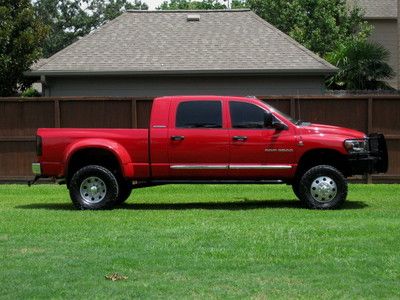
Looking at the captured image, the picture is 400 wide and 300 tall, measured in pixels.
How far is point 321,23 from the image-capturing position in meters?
47.2

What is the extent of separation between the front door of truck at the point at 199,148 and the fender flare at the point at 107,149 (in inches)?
28.4

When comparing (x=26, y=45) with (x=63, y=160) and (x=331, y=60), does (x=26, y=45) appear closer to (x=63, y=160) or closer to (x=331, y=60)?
(x=331, y=60)

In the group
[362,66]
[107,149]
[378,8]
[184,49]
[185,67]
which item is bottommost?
[107,149]

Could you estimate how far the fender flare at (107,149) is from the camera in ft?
47.4

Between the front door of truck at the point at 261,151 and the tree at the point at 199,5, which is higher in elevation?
the tree at the point at 199,5

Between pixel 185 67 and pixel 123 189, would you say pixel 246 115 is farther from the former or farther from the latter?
pixel 185 67

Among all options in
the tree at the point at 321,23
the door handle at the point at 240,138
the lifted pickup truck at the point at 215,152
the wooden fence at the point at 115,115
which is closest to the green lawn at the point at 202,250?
the lifted pickup truck at the point at 215,152

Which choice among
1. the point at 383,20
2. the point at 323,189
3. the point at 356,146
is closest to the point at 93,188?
the point at 323,189

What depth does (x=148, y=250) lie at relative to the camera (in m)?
9.70

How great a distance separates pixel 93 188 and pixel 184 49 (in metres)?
12.0

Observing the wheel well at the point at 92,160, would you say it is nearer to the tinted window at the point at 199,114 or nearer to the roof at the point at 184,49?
the tinted window at the point at 199,114

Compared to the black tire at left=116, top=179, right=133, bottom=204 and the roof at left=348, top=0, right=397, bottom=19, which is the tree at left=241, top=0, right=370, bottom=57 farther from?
the black tire at left=116, top=179, right=133, bottom=204

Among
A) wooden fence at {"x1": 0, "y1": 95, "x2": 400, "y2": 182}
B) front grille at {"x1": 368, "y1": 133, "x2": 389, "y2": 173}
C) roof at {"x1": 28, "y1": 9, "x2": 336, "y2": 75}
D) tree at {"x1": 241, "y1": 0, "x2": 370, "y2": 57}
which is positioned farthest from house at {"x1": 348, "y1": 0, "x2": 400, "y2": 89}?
front grille at {"x1": 368, "y1": 133, "x2": 389, "y2": 173}

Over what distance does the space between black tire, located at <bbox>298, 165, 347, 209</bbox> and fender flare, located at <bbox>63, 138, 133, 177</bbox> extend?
9.34 ft
